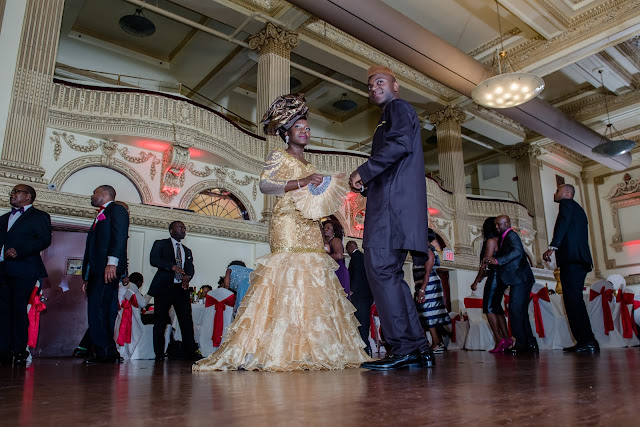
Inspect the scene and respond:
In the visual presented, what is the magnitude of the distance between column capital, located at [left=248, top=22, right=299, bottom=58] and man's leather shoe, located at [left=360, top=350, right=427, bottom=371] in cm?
1031

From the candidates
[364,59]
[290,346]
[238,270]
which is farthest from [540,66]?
[290,346]

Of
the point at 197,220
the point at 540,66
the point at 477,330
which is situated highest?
the point at 540,66

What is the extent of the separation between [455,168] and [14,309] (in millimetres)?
13898

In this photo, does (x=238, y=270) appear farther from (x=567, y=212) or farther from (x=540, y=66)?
(x=540, y=66)

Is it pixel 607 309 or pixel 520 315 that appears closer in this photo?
pixel 520 315

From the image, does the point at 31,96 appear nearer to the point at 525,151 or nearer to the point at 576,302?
the point at 576,302

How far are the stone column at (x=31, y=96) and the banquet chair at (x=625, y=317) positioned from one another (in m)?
8.85

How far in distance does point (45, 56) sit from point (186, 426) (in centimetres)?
901

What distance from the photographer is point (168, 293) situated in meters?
5.07

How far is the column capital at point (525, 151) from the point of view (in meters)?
18.5

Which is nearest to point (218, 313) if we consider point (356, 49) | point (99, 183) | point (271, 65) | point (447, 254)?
point (99, 183)

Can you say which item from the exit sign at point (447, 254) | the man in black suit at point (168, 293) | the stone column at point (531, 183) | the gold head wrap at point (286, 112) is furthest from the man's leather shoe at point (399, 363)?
the stone column at point (531, 183)

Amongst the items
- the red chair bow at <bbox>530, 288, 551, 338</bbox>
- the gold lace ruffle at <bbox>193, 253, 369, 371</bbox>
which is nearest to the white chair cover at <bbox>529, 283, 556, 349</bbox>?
the red chair bow at <bbox>530, 288, 551, 338</bbox>

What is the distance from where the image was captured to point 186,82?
49.3 ft
